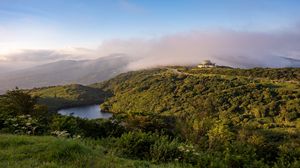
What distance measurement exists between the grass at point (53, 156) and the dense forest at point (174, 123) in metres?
0.02

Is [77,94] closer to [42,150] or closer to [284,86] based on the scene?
[284,86]

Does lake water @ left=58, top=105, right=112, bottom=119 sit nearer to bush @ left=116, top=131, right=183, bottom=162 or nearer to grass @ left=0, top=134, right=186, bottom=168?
bush @ left=116, top=131, right=183, bottom=162

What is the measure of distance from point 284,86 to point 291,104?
1962 centimetres

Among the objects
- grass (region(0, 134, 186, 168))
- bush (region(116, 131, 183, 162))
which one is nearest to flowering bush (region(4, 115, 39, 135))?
grass (region(0, 134, 186, 168))

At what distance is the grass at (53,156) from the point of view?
5.55 metres

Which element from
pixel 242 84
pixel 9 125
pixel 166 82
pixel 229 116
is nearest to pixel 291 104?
pixel 229 116

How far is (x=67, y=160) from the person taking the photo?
19.4 feet

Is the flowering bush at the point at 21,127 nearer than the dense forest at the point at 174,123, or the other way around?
the dense forest at the point at 174,123

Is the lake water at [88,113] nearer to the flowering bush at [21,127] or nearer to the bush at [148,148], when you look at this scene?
the flowering bush at [21,127]

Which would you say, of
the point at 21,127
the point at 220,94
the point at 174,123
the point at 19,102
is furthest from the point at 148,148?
the point at 220,94

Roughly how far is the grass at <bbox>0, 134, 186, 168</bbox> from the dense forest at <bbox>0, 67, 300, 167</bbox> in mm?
22

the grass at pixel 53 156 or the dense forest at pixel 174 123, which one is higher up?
the grass at pixel 53 156

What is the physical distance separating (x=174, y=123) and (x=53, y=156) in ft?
79.6

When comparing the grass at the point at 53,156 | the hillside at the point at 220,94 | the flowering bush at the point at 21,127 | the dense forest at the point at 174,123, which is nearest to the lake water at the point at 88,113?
the dense forest at the point at 174,123
